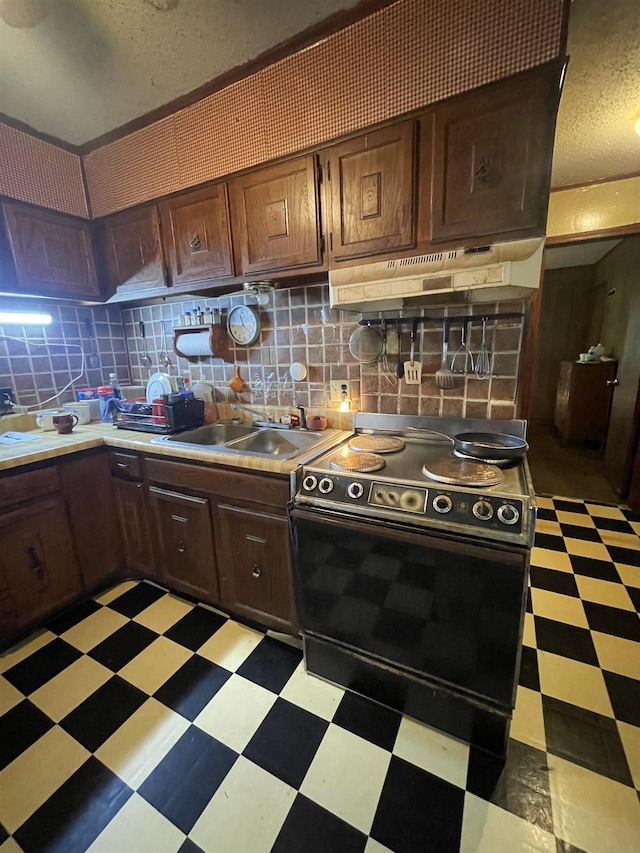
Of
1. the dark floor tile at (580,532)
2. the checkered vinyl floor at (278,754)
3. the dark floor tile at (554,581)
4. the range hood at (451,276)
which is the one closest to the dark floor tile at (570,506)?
the dark floor tile at (580,532)

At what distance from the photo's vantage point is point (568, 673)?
135 cm

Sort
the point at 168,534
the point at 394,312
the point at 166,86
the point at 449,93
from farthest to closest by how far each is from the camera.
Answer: the point at 168,534 → the point at 394,312 → the point at 166,86 → the point at 449,93

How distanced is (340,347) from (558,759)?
172 centimetres

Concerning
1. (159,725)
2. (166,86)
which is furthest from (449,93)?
(159,725)

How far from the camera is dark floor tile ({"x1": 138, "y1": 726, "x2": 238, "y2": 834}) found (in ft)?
3.23

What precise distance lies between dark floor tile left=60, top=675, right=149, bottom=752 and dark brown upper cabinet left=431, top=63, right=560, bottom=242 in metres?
2.05

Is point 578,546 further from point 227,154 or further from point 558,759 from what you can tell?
point 227,154

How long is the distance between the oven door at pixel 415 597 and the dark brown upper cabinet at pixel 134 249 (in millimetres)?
1549

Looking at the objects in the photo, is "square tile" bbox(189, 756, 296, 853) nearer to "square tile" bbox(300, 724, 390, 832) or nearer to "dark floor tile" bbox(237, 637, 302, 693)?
"square tile" bbox(300, 724, 390, 832)

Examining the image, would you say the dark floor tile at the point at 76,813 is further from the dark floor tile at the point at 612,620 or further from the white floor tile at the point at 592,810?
the dark floor tile at the point at 612,620

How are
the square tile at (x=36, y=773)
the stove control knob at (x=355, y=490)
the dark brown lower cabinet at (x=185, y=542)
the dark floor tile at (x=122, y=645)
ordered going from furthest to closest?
the dark brown lower cabinet at (x=185, y=542) → the dark floor tile at (x=122, y=645) → the stove control knob at (x=355, y=490) → the square tile at (x=36, y=773)

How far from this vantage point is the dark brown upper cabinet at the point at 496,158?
1.05 metres

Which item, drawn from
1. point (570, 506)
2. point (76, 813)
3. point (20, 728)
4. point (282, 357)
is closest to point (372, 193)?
point (282, 357)

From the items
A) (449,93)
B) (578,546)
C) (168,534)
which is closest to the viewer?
(449,93)
